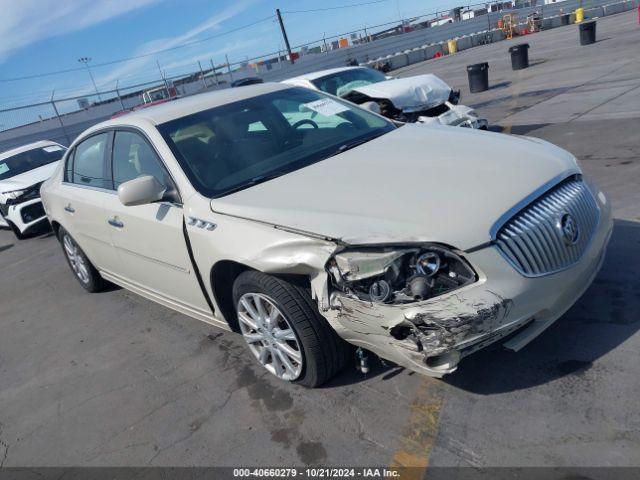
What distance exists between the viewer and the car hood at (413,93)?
8.48 meters

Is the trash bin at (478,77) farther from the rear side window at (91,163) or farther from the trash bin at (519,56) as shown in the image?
the rear side window at (91,163)

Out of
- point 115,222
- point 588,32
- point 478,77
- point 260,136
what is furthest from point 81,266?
point 588,32

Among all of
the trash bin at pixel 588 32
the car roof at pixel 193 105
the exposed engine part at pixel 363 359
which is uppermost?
the car roof at pixel 193 105

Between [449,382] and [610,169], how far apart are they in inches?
157

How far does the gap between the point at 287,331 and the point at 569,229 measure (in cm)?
155

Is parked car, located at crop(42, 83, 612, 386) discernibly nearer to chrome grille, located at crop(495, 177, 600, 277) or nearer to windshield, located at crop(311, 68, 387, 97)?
chrome grille, located at crop(495, 177, 600, 277)

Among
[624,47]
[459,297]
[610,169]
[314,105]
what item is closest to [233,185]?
[314,105]

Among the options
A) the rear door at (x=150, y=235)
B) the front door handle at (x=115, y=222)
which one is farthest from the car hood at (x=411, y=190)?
the front door handle at (x=115, y=222)

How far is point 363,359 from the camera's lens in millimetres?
3041

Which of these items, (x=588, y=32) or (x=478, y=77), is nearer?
(x=478, y=77)

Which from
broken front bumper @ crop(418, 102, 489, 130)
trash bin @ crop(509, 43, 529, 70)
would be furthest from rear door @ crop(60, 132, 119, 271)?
trash bin @ crop(509, 43, 529, 70)

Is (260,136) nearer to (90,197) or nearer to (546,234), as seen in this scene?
(90,197)

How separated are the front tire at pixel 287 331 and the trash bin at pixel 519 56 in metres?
16.3

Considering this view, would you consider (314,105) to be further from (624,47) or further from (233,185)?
(624,47)
